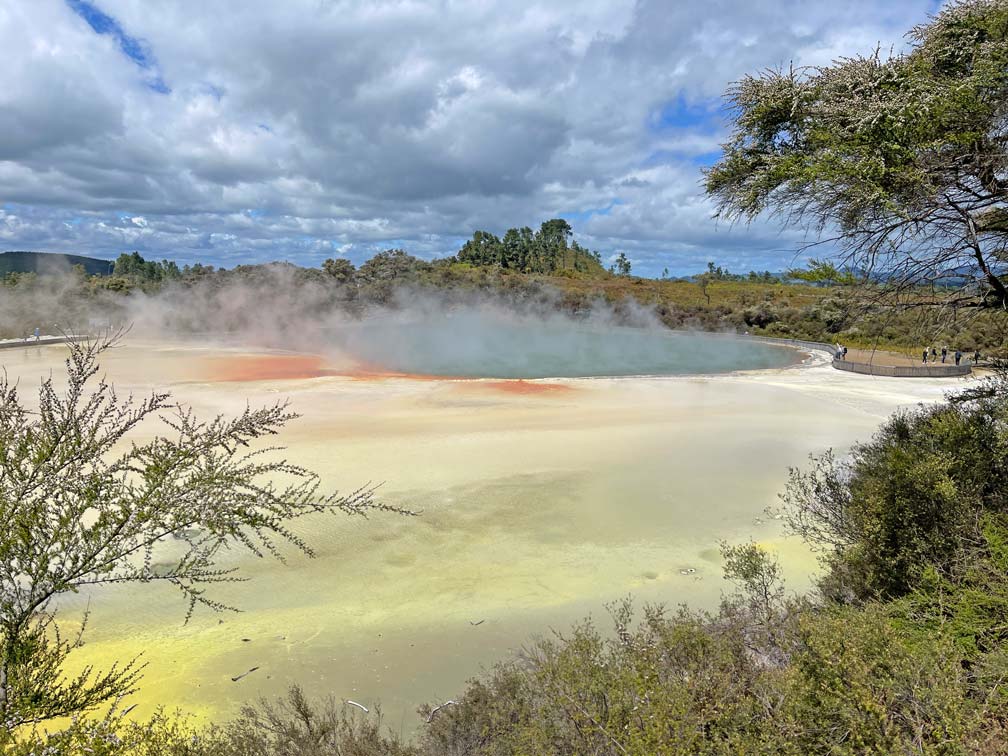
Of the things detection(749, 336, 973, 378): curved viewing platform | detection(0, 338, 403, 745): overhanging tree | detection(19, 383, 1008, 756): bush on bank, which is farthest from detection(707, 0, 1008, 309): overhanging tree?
detection(749, 336, 973, 378): curved viewing platform

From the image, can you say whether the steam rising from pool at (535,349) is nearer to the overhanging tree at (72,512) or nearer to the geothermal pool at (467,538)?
the geothermal pool at (467,538)

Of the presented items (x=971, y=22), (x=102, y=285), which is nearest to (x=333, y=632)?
(x=971, y=22)

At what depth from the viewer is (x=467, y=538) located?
38.3 ft

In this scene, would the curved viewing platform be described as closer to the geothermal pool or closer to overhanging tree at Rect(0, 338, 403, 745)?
the geothermal pool

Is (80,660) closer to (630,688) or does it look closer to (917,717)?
(630,688)

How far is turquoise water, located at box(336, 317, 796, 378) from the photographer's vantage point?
3784 centimetres

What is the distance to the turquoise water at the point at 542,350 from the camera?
37.8 meters

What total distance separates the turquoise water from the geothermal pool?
11.9 meters

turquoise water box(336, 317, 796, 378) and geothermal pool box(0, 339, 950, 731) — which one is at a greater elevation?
turquoise water box(336, 317, 796, 378)

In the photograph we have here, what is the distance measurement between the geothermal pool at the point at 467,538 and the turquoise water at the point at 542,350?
468 inches

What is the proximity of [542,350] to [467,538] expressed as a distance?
36.0 meters

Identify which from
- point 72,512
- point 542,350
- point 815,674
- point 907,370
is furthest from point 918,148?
point 542,350

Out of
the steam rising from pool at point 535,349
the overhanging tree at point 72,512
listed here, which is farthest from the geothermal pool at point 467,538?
the steam rising from pool at point 535,349

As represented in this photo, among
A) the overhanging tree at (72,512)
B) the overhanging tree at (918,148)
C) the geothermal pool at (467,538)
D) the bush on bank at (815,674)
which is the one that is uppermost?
the overhanging tree at (918,148)
